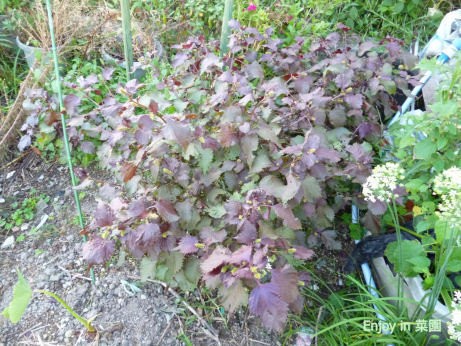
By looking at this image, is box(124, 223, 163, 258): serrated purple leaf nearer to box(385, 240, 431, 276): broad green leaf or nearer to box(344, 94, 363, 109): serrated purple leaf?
box(385, 240, 431, 276): broad green leaf

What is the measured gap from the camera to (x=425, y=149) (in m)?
1.51

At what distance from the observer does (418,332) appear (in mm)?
1505

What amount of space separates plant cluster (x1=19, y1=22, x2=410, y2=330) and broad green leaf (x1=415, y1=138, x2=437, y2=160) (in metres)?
0.21

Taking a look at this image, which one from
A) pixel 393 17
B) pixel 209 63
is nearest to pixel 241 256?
pixel 209 63

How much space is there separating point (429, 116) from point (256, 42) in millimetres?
1119

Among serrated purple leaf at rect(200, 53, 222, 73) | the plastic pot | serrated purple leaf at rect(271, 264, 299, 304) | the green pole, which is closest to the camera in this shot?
serrated purple leaf at rect(271, 264, 299, 304)

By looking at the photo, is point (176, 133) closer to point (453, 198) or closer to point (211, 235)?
point (211, 235)

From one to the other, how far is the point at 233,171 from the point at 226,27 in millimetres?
981

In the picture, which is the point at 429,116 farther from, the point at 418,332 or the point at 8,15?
the point at 8,15

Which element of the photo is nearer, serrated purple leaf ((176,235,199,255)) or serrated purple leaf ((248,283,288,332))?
serrated purple leaf ((248,283,288,332))

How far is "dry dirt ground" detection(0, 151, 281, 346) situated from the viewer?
169 centimetres

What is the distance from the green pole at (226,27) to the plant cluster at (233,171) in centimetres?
18

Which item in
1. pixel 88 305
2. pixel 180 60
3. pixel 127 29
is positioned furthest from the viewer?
pixel 127 29

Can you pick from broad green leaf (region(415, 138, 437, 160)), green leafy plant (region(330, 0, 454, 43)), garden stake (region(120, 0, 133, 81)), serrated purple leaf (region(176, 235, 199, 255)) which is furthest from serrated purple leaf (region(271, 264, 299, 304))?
green leafy plant (region(330, 0, 454, 43))
